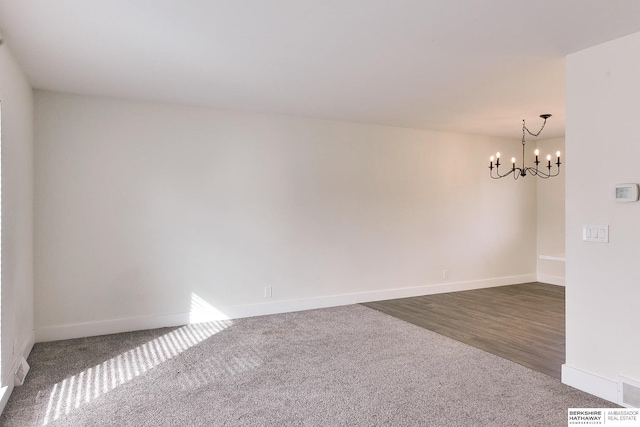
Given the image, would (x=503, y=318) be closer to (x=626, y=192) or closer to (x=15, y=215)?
(x=626, y=192)

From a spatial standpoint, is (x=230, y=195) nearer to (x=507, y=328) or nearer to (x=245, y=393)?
(x=245, y=393)

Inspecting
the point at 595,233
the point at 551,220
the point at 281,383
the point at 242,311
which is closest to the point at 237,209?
the point at 242,311

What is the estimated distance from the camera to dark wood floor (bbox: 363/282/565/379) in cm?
355

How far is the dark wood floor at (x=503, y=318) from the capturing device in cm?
355

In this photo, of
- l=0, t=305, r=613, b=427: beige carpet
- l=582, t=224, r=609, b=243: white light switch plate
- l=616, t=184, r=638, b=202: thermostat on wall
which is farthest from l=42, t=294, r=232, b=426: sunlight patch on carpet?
l=616, t=184, r=638, b=202: thermostat on wall

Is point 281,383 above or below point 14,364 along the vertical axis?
below

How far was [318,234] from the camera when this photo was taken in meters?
5.17

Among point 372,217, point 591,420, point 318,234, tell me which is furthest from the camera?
point 372,217

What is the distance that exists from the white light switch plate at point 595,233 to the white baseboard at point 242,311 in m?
3.03

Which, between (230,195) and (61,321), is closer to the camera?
(61,321)

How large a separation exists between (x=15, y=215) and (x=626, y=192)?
420 cm

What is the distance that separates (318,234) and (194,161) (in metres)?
1.73

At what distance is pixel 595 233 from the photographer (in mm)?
2783

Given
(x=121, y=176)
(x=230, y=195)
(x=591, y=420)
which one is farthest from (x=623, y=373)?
(x=121, y=176)
